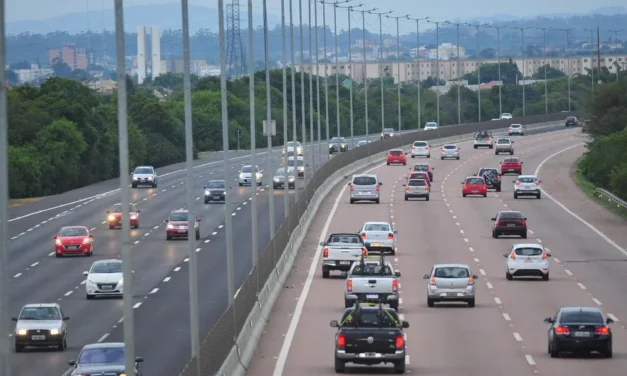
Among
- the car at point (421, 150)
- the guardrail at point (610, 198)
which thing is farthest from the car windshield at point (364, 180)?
the car at point (421, 150)

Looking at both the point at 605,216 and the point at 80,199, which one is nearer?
the point at 605,216

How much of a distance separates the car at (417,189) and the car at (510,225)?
69.1 ft

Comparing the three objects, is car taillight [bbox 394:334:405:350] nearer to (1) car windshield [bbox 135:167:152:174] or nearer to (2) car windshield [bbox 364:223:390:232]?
(2) car windshield [bbox 364:223:390:232]

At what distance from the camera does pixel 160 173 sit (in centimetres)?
13662

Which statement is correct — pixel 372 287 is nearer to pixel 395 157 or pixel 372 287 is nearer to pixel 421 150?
pixel 395 157

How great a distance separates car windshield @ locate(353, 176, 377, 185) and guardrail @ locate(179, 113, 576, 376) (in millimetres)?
2222

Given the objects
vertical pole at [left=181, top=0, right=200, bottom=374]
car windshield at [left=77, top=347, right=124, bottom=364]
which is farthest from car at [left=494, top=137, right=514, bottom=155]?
car windshield at [left=77, top=347, right=124, bottom=364]

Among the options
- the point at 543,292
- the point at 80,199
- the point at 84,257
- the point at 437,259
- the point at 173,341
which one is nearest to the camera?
the point at 173,341

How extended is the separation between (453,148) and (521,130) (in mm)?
37798

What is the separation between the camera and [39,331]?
44.2 meters

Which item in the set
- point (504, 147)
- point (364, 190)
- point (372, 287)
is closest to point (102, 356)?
point (372, 287)

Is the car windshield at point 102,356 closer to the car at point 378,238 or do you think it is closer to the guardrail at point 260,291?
the guardrail at point 260,291

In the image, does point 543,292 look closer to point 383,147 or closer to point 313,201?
point 313,201

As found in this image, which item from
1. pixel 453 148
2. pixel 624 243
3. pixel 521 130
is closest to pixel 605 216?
pixel 624 243
